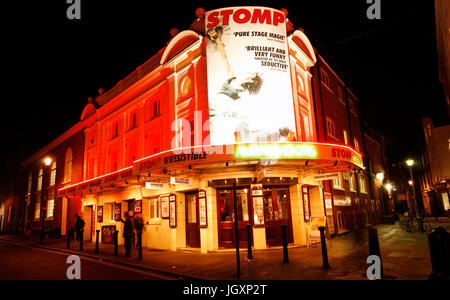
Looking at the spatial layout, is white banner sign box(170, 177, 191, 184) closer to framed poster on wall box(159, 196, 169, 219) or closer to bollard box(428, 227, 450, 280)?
framed poster on wall box(159, 196, 169, 219)

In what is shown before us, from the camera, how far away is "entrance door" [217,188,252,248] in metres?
12.8

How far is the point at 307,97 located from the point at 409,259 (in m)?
9.33

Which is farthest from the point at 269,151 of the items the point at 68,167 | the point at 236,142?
the point at 68,167

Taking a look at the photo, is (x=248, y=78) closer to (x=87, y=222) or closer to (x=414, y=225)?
(x=414, y=225)

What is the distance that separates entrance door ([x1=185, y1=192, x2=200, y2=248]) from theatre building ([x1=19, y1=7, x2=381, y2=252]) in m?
0.05

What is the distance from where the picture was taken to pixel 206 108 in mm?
13656

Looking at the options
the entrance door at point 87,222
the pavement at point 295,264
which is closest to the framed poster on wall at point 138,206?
the pavement at point 295,264

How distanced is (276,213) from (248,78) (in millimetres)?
6138

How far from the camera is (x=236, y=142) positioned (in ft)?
41.6

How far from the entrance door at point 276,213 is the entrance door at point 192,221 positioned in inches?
127

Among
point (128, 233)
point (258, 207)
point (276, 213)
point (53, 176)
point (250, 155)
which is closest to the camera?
point (250, 155)
